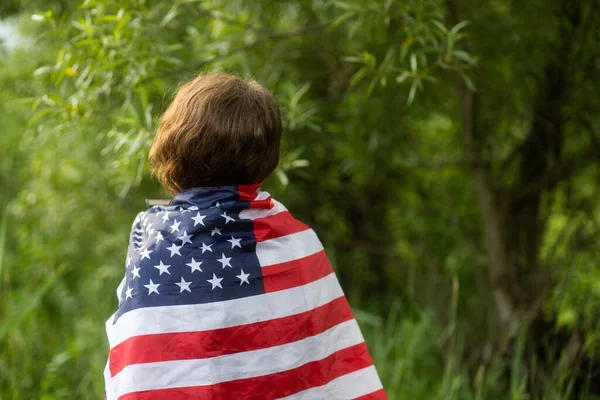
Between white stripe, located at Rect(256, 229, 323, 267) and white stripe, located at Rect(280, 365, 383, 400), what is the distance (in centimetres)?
38

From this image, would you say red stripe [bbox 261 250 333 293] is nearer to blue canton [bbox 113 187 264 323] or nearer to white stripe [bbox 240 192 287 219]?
blue canton [bbox 113 187 264 323]

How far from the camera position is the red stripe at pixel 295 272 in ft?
6.32

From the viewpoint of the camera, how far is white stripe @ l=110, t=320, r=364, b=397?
175 cm

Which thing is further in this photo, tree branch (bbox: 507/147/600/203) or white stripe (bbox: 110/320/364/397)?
tree branch (bbox: 507/147/600/203)

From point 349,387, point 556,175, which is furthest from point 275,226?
point 556,175

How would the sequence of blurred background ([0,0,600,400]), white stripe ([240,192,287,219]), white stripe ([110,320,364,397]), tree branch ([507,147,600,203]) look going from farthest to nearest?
1. tree branch ([507,147,600,203])
2. blurred background ([0,0,600,400])
3. white stripe ([240,192,287,219])
4. white stripe ([110,320,364,397])

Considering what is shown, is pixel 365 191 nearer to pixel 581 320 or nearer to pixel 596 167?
pixel 596 167

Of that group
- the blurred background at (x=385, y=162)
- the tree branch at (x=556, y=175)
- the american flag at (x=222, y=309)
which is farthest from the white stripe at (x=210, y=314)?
the tree branch at (x=556, y=175)

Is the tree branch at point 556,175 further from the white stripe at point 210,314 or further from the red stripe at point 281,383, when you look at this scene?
the white stripe at point 210,314

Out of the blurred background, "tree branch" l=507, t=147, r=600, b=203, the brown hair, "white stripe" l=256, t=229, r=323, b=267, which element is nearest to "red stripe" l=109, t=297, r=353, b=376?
"white stripe" l=256, t=229, r=323, b=267

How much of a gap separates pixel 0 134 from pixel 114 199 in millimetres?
2564

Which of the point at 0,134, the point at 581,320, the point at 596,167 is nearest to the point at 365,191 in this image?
the point at 596,167

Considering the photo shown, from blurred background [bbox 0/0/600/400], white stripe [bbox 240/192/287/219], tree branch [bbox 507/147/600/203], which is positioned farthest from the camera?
tree branch [bbox 507/147/600/203]

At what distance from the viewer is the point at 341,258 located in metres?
5.13
